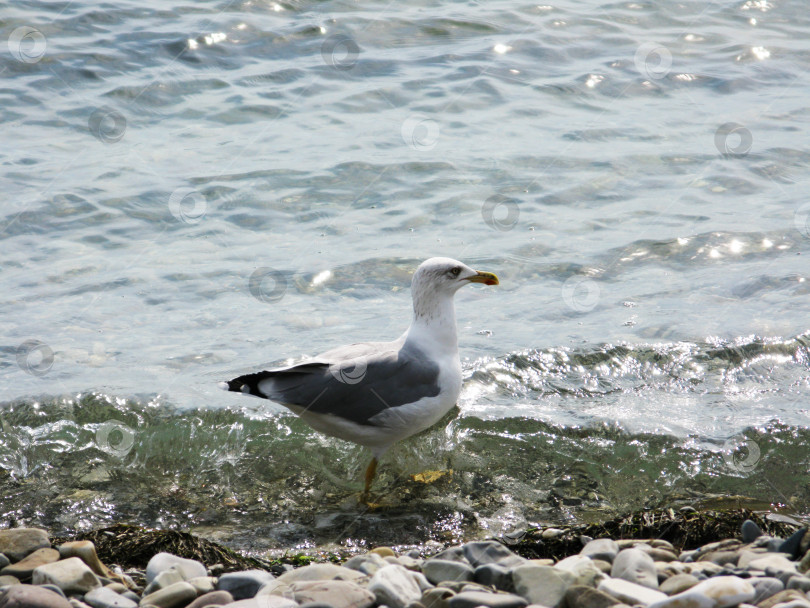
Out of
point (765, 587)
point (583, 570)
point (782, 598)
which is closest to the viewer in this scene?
point (782, 598)

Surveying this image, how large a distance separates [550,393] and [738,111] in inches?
286

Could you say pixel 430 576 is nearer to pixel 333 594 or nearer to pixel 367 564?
pixel 367 564

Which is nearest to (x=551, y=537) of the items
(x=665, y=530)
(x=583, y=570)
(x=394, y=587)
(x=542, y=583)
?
(x=665, y=530)

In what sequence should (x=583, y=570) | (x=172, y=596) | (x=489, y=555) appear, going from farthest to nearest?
(x=489, y=555)
(x=583, y=570)
(x=172, y=596)

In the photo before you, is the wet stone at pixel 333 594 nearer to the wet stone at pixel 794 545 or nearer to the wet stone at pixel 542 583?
the wet stone at pixel 542 583

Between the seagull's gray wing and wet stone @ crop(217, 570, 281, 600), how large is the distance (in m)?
1.85

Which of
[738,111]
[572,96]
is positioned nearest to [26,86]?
[572,96]

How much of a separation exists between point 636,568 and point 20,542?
287 cm

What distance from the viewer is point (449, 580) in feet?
13.4

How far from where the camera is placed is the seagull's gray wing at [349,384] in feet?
19.0

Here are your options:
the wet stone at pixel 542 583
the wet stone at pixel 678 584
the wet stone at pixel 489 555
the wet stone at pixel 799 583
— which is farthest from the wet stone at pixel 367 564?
the wet stone at pixel 799 583

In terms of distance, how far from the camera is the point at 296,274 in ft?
28.7

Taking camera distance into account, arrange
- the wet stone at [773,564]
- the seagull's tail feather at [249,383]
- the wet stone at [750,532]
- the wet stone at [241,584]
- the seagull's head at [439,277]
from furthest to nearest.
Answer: the seagull's head at [439,277]
the seagull's tail feather at [249,383]
the wet stone at [750,532]
the wet stone at [241,584]
the wet stone at [773,564]

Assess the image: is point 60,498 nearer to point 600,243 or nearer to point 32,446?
point 32,446
